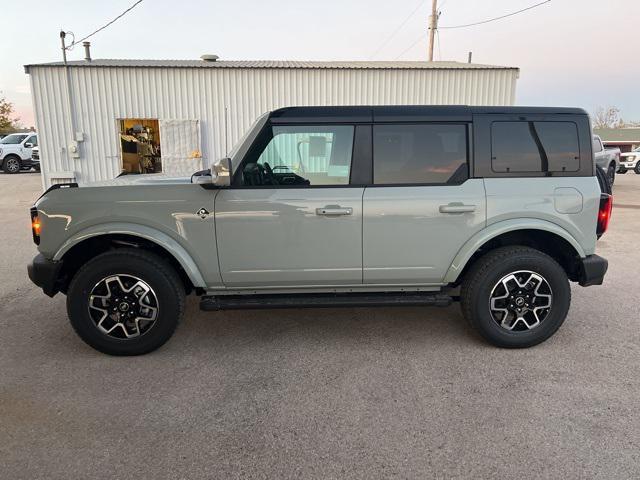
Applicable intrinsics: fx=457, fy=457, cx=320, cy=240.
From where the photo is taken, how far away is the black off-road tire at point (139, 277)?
354 cm

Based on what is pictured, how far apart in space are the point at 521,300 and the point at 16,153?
24281 mm

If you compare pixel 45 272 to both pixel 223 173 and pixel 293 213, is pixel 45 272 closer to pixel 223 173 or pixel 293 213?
pixel 223 173

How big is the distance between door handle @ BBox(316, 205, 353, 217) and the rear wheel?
2333cm

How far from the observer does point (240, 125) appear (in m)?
12.7

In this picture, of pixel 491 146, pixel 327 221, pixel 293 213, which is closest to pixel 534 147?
pixel 491 146

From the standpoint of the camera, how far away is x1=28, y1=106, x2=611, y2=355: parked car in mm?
3539

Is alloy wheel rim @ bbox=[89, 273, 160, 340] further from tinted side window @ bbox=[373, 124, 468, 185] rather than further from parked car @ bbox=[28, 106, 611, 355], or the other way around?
tinted side window @ bbox=[373, 124, 468, 185]

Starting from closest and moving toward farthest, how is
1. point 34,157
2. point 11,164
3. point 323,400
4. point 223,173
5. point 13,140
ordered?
point 323,400 → point 223,173 → point 11,164 → point 34,157 → point 13,140

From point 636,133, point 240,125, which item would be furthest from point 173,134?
point 636,133

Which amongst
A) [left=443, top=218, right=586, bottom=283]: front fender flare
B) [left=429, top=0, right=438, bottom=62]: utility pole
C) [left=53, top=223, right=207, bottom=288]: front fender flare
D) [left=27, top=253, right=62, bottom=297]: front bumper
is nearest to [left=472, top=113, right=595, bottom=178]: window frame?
[left=443, top=218, right=586, bottom=283]: front fender flare

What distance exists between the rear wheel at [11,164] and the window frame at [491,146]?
23963 mm

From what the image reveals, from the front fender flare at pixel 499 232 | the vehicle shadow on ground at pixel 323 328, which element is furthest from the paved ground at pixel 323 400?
the front fender flare at pixel 499 232

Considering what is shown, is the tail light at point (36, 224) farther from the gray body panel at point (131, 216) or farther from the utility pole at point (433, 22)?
the utility pole at point (433, 22)

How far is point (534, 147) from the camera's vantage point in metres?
3.65
